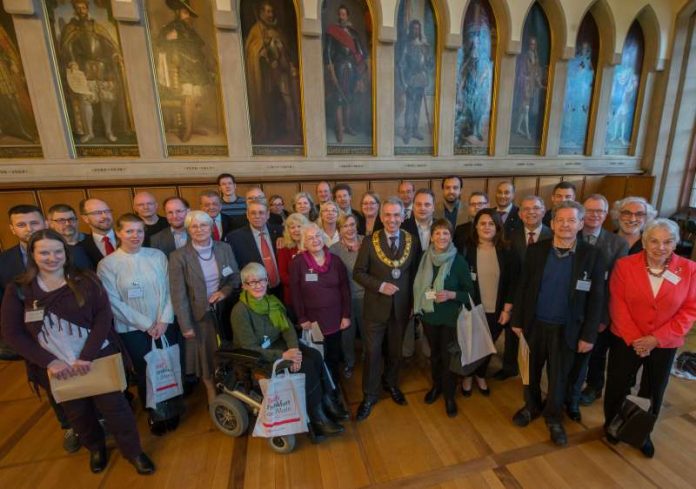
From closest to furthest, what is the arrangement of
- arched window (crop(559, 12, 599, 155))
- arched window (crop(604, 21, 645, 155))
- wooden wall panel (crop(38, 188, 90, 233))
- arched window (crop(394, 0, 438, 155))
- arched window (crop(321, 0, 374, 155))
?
wooden wall panel (crop(38, 188, 90, 233)) < arched window (crop(321, 0, 374, 155)) < arched window (crop(394, 0, 438, 155)) < arched window (crop(559, 12, 599, 155)) < arched window (crop(604, 21, 645, 155))

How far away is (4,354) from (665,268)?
4.71 m

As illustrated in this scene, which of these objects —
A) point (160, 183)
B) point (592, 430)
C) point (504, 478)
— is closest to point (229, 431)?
point (504, 478)

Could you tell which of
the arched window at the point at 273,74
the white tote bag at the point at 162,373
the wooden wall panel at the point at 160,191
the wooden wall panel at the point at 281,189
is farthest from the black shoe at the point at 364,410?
the wooden wall panel at the point at 160,191

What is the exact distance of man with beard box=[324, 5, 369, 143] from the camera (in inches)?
219

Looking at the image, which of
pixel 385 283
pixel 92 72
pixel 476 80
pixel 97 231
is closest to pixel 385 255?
pixel 385 283

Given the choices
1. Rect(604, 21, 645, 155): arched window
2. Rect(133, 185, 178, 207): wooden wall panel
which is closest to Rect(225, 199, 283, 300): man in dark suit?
Rect(133, 185, 178, 207): wooden wall panel

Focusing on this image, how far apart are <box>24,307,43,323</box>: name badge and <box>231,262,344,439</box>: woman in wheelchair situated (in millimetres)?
1055

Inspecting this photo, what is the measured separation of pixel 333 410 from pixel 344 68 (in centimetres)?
578

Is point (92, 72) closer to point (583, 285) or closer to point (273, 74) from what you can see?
point (273, 74)

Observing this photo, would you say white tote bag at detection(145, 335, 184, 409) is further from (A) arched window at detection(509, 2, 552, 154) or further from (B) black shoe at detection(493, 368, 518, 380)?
(A) arched window at detection(509, 2, 552, 154)

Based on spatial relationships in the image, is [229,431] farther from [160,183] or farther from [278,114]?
[278,114]

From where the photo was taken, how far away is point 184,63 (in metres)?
5.11

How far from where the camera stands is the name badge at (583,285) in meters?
1.98

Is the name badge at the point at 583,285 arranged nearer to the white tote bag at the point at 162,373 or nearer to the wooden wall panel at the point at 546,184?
the white tote bag at the point at 162,373
